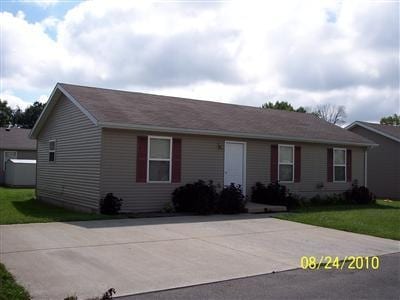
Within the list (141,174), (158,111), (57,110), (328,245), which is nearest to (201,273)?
(328,245)

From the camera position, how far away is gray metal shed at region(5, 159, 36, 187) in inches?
1153

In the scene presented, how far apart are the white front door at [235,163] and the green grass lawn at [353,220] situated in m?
2.39

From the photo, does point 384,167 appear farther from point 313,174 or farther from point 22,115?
point 22,115

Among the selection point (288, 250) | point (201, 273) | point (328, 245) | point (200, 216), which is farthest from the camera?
point (200, 216)

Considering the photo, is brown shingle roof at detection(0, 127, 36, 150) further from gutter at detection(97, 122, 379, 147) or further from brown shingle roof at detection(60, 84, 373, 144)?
gutter at detection(97, 122, 379, 147)

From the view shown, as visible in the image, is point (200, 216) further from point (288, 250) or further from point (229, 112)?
point (229, 112)

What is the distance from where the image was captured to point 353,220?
14094 millimetres

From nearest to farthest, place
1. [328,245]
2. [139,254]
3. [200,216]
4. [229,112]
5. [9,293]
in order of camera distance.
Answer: [9,293] → [139,254] → [328,245] → [200,216] → [229,112]

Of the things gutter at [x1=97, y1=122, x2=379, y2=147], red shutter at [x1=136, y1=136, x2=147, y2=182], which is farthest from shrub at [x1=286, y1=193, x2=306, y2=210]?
red shutter at [x1=136, y1=136, x2=147, y2=182]

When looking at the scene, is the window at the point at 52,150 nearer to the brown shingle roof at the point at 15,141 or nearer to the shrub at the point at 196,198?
the shrub at the point at 196,198

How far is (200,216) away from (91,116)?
440cm

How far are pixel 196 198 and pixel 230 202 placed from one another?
3.57 feet

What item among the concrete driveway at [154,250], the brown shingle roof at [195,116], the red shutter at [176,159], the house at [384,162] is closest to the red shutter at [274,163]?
the brown shingle roof at [195,116]

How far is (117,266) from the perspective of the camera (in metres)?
7.79
